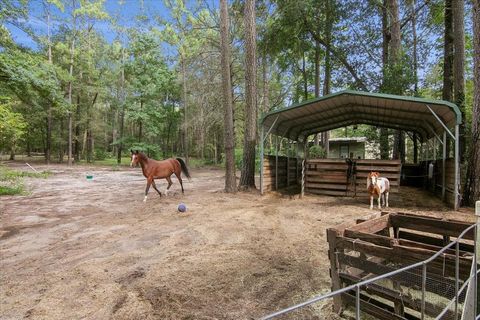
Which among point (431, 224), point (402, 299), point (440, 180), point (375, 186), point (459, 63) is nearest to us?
point (402, 299)

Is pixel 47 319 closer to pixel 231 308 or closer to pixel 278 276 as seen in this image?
pixel 231 308

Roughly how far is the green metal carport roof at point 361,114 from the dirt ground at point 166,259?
2.92m

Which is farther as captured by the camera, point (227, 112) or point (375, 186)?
point (227, 112)

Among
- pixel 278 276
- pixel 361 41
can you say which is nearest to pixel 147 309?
pixel 278 276

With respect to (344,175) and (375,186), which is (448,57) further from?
(375,186)

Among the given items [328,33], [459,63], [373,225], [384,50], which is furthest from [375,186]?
[328,33]

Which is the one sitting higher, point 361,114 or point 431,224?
point 361,114

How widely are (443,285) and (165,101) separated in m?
32.6

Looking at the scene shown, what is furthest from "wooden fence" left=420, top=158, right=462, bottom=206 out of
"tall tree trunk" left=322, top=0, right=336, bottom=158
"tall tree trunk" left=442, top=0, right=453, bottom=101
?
"tall tree trunk" left=322, top=0, right=336, bottom=158

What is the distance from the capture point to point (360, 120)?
14.3m

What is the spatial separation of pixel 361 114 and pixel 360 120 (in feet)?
5.56

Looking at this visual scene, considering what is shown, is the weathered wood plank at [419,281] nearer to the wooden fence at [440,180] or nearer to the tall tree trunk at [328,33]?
the wooden fence at [440,180]

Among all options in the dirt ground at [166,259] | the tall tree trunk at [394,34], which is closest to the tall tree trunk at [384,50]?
the tall tree trunk at [394,34]

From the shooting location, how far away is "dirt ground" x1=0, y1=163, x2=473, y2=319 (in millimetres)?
3238
